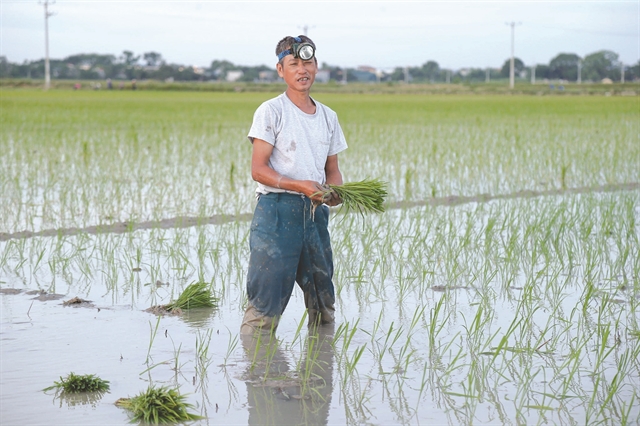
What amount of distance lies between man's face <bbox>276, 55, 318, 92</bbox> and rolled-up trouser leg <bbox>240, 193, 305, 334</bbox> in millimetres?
461

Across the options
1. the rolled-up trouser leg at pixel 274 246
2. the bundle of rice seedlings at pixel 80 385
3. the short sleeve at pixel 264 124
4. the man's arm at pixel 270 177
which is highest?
the short sleeve at pixel 264 124

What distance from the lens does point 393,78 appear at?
97375mm

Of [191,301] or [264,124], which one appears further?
[191,301]

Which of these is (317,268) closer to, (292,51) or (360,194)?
(360,194)

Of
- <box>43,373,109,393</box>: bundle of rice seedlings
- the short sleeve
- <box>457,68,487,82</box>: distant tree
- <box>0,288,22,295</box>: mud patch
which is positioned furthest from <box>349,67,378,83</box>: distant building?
<box>43,373,109,393</box>: bundle of rice seedlings

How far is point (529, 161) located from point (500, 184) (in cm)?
185

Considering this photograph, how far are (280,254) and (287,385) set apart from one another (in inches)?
25.0

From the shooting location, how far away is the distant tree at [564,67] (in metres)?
94.1

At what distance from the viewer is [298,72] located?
3.54 meters

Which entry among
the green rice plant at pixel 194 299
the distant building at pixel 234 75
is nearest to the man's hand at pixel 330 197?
the green rice plant at pixel 194 299

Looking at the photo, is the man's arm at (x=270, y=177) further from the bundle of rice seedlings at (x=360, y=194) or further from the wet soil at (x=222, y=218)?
the wet soil at (x=222, y=218)

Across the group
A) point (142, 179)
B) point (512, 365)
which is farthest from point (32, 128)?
point (512, 365)

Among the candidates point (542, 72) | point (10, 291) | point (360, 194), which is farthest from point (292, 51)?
point (542, 72)

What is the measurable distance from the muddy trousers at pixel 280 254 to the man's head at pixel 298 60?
472mm
